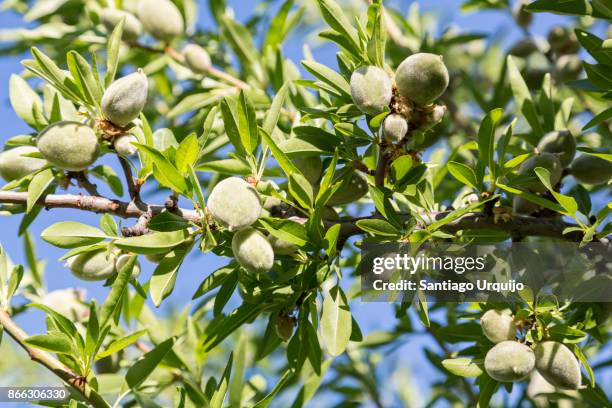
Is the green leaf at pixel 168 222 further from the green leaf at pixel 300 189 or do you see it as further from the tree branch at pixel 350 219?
the green leaf at pixel 300 189

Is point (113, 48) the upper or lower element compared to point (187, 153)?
upper

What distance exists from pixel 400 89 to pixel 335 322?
0.42 metres

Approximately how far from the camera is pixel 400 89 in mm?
1234

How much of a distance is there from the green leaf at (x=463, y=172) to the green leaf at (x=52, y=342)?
742mm

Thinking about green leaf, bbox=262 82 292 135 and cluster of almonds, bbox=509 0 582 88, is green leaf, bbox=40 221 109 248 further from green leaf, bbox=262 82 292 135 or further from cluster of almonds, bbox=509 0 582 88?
cluster of almonds, bbox=509 0 582 88

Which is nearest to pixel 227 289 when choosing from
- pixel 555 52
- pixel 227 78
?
pixel 227 78

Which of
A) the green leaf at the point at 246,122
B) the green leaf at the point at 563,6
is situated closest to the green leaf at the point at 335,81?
the green leaf at the point at 246,122

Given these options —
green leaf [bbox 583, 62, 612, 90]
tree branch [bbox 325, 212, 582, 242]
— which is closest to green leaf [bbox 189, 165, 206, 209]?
tree branch [bbox 325, 212, 582, 242]

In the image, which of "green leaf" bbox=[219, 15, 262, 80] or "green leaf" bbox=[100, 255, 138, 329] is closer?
"green leaf" bbox=[100, 255, 138, 329]

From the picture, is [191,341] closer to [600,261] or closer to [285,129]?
[285,129]

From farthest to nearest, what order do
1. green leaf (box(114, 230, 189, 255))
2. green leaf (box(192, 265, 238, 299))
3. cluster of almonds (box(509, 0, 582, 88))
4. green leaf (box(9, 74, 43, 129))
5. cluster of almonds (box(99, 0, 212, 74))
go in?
cluster of almonds (box(509, 0, 582, 88))
cluster of almonds (box(99, 0, 212, 74))
green leaf (box(9, 74, 43, 129))
green leaf (box(192, 265, 238, 299))
green leaf (box(114, 230, 189, 255))

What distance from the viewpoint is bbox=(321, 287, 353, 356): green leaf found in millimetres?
1224

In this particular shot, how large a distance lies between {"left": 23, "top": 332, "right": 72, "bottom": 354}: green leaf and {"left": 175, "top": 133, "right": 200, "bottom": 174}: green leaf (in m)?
0.36

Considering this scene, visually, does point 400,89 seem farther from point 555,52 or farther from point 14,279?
point 555,52
